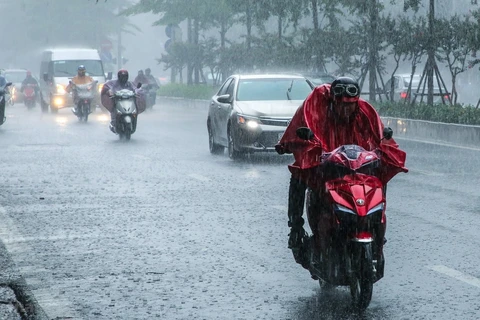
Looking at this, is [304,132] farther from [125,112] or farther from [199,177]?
[125,112]

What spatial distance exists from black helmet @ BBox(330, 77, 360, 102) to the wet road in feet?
4.26

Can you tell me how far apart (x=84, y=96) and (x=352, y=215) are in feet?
87.9

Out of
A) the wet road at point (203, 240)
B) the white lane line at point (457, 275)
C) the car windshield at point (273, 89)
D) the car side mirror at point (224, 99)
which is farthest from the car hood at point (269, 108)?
the white lane line at point (457, 275)

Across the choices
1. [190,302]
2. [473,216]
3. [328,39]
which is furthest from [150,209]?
[328,39]

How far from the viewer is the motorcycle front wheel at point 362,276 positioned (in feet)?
22.5

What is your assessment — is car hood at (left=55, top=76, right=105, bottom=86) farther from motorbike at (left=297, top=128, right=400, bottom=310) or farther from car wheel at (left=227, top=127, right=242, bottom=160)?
motorbike at (left=297, top=128, right=400, bottom=310)

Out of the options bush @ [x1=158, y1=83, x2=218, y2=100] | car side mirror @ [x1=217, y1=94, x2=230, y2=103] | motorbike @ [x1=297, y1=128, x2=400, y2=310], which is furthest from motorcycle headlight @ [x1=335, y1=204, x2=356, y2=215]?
bush @ [x1=158, y1=83, x2=218, y2=100]

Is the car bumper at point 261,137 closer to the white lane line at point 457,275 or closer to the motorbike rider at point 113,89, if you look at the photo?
the motorbike rider at point 113,89

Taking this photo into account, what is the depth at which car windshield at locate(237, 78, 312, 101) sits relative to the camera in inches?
778

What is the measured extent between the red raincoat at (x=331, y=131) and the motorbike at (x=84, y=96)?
25960 millimetres

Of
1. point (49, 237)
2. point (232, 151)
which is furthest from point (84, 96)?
point (49, 237)

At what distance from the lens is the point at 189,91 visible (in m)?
50.5

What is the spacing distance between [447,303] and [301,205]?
1.11m

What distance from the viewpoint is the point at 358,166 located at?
269 inches
